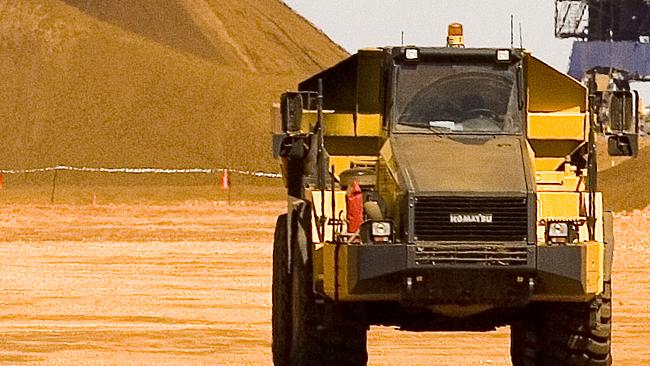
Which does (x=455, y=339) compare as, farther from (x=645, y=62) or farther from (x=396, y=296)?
(x=645, y=62)

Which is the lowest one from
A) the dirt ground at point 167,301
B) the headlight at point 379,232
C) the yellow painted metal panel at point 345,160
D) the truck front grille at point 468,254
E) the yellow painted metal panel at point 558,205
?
the dirt ground at point 167,301

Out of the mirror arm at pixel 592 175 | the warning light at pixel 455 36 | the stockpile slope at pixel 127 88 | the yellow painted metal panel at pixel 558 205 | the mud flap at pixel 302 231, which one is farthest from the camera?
the stockpile slope at pixel 127 88

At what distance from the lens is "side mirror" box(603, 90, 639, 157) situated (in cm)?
1555

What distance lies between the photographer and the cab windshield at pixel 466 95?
51.4 feet

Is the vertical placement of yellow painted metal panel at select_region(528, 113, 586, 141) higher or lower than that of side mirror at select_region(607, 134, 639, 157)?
higher

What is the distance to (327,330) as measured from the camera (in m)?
15.2

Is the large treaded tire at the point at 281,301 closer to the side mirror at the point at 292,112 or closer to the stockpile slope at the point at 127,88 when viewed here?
the side mirror at the point at 292,112

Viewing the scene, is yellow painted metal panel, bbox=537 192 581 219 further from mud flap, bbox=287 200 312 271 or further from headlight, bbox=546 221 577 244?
mud flap, bbox=287 200 312 271

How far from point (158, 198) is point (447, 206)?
56238mm

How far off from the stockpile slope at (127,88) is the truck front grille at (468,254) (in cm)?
7111

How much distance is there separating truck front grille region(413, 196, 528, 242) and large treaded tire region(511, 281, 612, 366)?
1253mm

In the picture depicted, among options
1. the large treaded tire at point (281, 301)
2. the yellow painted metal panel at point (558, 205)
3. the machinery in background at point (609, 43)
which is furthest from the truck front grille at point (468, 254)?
the machinery in background at point (609, 43)

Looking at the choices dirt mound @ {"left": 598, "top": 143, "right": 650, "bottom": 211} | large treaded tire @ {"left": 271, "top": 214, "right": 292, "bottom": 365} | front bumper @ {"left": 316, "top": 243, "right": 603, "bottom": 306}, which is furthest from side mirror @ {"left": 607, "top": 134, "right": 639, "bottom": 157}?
dirt mound @ {"left": 598, "top": 143, "right": 650, "bottom": 211}

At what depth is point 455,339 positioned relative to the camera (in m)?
21.0
